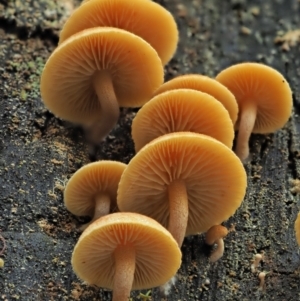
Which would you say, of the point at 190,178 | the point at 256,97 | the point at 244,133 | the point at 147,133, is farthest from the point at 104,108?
the point at 256,97

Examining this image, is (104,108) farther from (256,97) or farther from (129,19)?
(256,97)

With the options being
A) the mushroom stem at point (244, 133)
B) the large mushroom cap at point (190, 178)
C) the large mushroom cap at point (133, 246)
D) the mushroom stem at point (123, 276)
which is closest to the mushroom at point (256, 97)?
the mushroom stem at point (244, 133)

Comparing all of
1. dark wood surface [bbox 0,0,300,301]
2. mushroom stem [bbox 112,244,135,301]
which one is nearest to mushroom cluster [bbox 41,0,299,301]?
mushroom stem [bbox 112,244,135,301]

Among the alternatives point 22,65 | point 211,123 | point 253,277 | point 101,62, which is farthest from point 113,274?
point 22,65

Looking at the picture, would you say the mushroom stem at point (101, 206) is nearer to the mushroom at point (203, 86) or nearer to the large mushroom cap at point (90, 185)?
the large mushroom cap at point (90, 185)

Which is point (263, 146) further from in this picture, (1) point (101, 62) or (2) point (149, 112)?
(1) point (101, 62)

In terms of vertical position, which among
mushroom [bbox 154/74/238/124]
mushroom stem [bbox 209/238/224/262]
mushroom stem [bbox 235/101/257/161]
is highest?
mushroom [bbox 154/74/238/124]

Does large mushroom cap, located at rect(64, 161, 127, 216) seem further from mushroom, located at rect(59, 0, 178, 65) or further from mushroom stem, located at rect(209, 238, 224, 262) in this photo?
mushroom, located at rect(59, 0, 178, 65)

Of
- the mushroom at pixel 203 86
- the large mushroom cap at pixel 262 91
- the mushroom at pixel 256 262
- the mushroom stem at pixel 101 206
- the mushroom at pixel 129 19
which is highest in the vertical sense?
the mushroom at pixel 129 19
